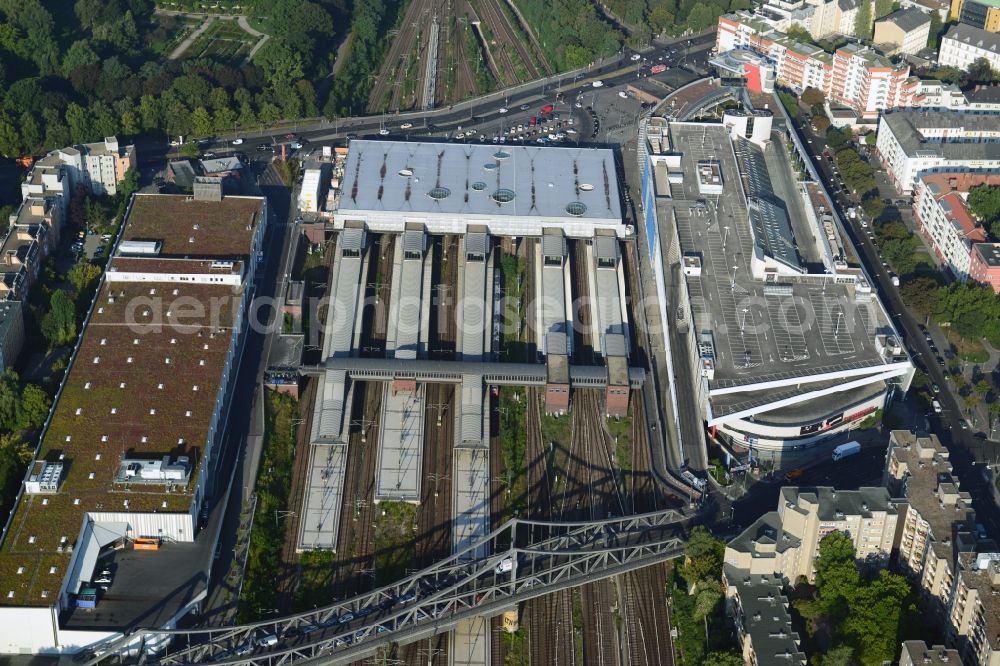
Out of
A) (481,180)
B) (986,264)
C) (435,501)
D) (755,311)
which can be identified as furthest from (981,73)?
(435,501)

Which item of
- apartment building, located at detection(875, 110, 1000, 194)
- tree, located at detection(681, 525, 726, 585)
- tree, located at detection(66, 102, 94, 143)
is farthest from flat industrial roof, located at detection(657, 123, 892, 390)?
tree, located at detection(66, 102, 94, 143)

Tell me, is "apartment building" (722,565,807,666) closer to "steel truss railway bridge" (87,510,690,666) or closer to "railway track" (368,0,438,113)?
"steel truss railway bridge" (87,510,690,666)

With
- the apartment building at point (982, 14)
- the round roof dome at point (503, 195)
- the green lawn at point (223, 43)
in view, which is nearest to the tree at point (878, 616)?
the round roof dome at point (503, 195)

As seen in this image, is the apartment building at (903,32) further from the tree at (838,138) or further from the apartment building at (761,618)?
the apartment building at (761,618)

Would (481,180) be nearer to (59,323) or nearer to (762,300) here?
(762,300)

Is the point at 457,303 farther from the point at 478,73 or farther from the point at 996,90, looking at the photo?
the point at 996,90

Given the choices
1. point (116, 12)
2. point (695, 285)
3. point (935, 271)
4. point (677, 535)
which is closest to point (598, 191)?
point (695, 285)
